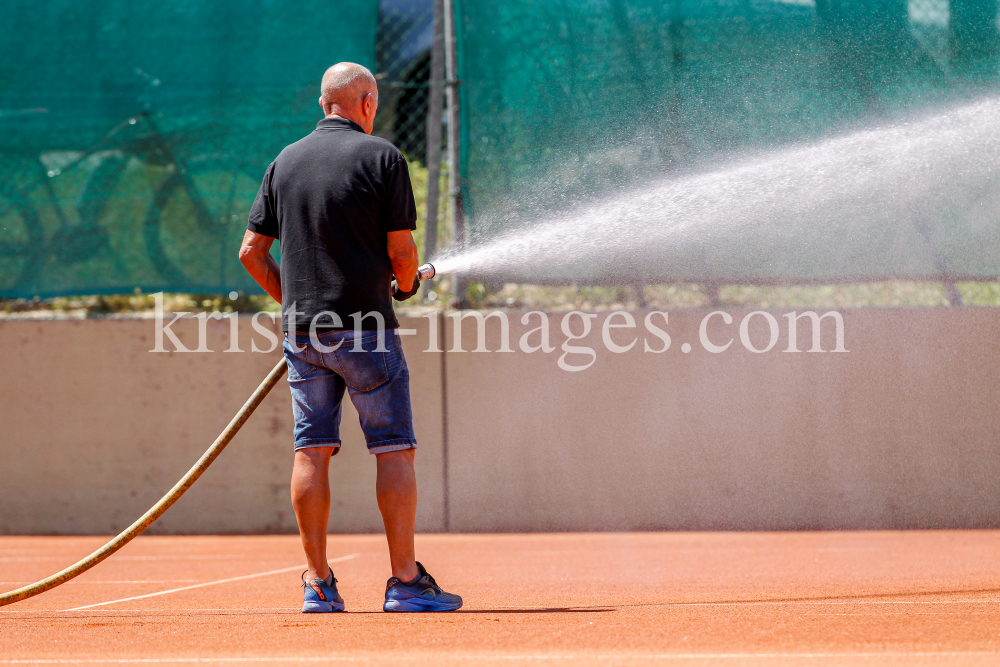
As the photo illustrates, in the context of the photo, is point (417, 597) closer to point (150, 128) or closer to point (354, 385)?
point (354, 385)

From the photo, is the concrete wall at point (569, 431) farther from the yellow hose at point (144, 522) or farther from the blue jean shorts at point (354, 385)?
the blue jean shorts at point (354, 385)

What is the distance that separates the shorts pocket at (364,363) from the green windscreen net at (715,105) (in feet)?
9.00

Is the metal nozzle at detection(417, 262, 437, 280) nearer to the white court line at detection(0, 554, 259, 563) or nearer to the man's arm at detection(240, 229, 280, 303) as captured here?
the man's arm at detection(240, 229, 280, 303)

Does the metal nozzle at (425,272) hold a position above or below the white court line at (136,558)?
above

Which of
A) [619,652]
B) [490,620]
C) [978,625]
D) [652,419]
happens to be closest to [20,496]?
[652,419]

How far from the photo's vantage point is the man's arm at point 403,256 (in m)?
3.38

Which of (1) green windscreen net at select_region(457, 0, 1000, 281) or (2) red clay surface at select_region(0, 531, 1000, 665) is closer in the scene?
(2) red clay surface at select_region(0, 531, 1000, 665)

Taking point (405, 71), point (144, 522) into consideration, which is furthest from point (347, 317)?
point (405, 71)

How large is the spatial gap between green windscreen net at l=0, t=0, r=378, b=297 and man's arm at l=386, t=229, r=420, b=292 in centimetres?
293

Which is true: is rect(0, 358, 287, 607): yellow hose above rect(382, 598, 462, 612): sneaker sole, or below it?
above

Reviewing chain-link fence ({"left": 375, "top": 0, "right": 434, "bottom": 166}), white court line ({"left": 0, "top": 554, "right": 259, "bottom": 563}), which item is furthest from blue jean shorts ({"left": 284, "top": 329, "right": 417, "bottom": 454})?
chain-link fence ({"left": 375, "top": 0, "right": 434, "bottom": 166})

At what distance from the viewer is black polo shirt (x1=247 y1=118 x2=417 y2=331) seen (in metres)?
3.37

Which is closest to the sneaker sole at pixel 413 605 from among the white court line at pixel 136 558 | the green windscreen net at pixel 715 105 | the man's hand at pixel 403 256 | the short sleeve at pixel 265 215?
the man's hand at pixel 403 256

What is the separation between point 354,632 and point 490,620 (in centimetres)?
45
